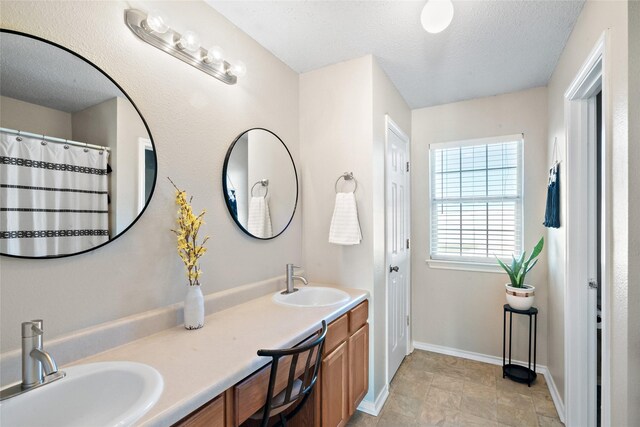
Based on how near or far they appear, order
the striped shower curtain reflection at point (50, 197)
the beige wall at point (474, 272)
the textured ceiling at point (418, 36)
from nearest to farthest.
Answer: the striped shower curtain reflection at point (50, 197) → the textured ceiling at point (418, 36) → the beige wall at point (474, 272)

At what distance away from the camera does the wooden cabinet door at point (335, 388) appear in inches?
61.0

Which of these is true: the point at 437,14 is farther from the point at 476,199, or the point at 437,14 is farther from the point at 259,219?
the point at 476,199

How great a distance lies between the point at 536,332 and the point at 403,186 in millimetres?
1698

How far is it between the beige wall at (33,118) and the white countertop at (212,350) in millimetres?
804

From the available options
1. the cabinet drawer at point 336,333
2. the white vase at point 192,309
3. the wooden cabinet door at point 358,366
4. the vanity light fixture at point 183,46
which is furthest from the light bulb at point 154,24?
the wooden cabinet door at point 358,366

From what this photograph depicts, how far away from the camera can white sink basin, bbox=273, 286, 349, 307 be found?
1.88 m

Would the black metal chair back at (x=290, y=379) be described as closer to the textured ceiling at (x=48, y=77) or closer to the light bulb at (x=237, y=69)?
the textured ceiling at (x=48, y=77)

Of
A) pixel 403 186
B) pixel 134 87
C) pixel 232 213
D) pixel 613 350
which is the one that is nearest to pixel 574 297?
pixel 613 350

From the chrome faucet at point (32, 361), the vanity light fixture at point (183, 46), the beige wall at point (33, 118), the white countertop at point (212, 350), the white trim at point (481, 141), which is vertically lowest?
the white countertop at point (212, 350)

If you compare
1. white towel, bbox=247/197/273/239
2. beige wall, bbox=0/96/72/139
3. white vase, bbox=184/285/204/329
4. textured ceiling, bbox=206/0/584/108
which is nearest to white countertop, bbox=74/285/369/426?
white vase, bbox=184/285/204/329

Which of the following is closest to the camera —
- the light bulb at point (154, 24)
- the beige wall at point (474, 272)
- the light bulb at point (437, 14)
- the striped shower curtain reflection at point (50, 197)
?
the striped shower curtain reflection at point (50, 197)

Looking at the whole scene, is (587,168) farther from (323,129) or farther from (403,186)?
(323,129)

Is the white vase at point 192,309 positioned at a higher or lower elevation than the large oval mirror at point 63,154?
lower

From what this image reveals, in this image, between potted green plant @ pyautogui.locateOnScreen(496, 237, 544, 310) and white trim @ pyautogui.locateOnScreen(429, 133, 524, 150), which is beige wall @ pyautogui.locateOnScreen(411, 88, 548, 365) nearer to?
white trim @ pyautogui.locateOnScreen(429, 133, 524, 150)
